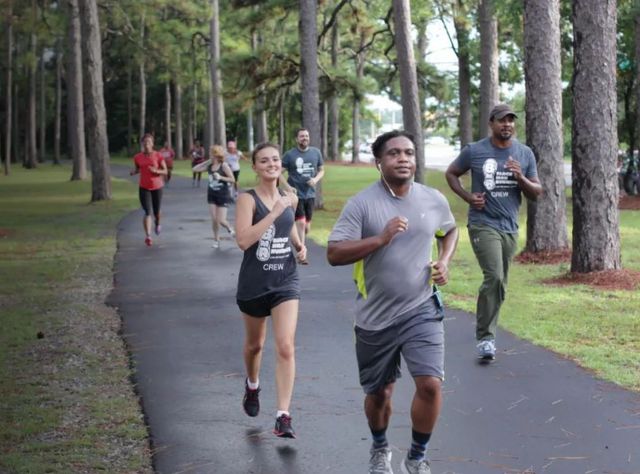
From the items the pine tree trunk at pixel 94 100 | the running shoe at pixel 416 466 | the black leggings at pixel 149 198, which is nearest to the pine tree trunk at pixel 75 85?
the pine tree trunk at pixel 94 100

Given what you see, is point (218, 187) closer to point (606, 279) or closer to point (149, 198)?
point (149, 198)

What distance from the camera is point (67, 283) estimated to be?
1541cm

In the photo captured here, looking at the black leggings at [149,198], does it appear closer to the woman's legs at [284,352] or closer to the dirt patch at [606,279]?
the dirt patch at [606,279]

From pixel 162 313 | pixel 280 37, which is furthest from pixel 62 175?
pixel 162 313

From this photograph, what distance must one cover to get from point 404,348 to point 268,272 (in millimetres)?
1609

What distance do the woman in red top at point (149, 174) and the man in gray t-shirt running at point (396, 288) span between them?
13.6 m

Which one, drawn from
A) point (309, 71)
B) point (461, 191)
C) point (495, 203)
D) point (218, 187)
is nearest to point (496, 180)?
point (495, 203)

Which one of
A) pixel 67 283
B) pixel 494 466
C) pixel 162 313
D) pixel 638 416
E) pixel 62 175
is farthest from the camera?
pixel 62 175

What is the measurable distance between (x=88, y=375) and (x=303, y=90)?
69.3 ft

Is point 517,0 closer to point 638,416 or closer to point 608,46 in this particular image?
point 608,46

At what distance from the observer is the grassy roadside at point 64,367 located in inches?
269

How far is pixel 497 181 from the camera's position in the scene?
30.6 ft

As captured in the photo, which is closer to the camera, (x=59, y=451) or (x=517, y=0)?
(x=59, y=451)

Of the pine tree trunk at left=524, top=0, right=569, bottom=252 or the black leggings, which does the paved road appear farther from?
the black leggings
